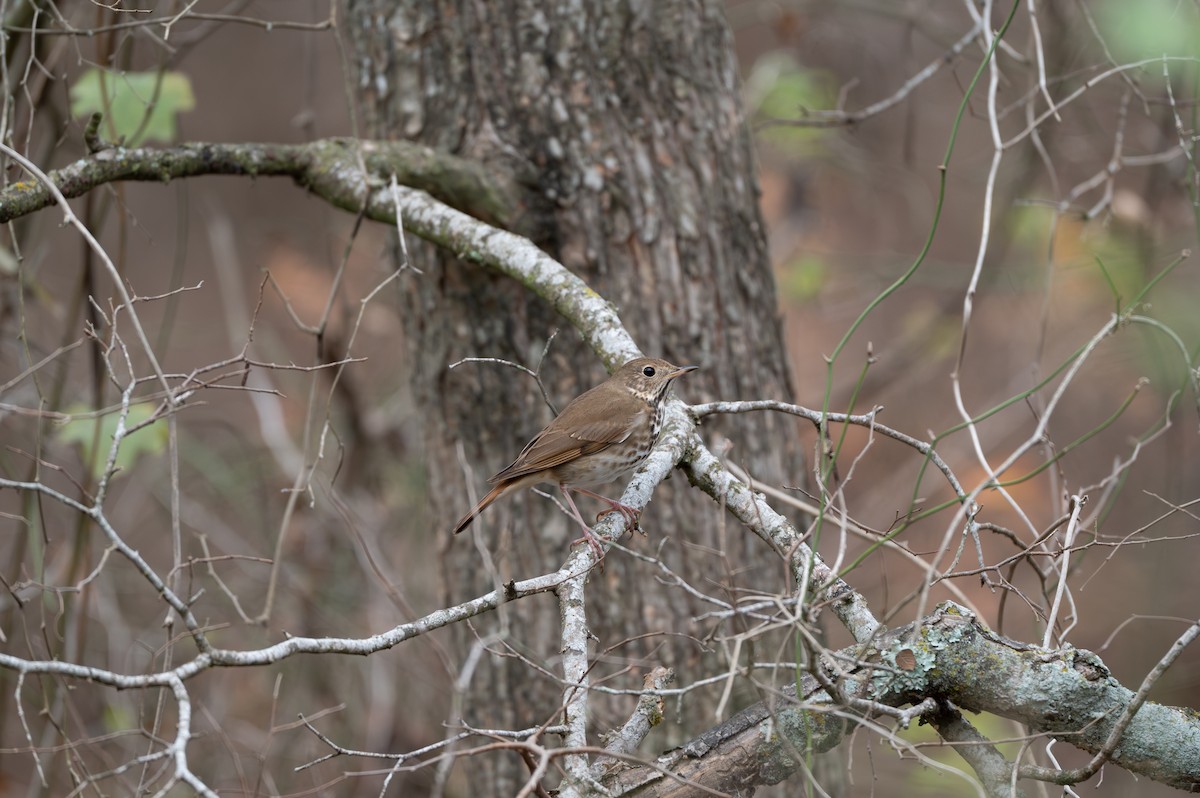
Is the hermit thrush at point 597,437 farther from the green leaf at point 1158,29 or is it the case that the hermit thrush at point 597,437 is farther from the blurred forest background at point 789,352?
the green leaf at point 1158,29

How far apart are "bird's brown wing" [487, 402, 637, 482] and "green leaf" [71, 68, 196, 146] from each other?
1.70 m

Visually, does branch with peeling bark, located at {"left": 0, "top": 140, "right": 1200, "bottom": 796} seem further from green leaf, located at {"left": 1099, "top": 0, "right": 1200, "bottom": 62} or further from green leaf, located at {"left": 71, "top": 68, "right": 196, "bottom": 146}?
green leaf, located at {"left": 1099, "top": 0, "right": 1200, "bottom": 62}

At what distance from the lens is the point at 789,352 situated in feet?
13.4

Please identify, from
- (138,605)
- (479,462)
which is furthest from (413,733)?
(479,462)

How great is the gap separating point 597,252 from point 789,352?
2.99 ft

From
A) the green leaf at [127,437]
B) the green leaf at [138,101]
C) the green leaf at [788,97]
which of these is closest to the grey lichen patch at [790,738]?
the green leaf at [127,437]

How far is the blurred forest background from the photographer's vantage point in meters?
4.85

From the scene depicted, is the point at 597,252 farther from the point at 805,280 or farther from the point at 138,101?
the point at 805,280

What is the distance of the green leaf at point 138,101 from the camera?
3.55 metres

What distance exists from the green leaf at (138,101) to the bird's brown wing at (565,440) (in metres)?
1.70

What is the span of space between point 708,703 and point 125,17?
3.32 m

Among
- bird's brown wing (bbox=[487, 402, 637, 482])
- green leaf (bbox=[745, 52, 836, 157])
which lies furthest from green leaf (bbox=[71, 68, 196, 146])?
green leaf (bbox=[745, 52, 836, 157])

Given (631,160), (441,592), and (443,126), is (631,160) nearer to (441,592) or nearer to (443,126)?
(443,126)

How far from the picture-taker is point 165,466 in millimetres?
6852
